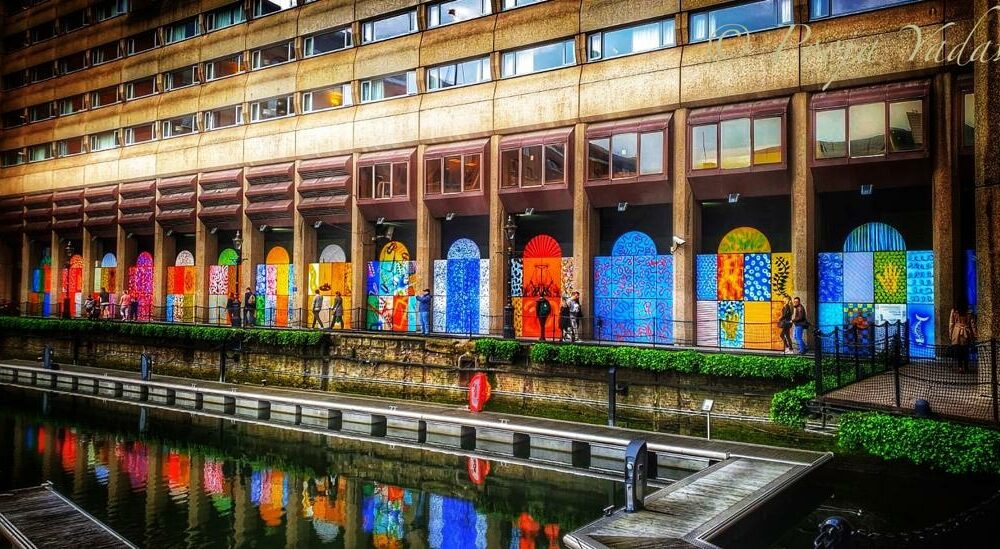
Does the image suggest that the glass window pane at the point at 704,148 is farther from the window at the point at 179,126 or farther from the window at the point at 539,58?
the window at the point at 179,126

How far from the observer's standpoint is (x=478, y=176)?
30.8 m

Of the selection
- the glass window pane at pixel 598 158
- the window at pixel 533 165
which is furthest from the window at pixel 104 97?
the glass window pane at pixel 598 158

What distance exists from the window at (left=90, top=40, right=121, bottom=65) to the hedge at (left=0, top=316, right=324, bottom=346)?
17.1 metres

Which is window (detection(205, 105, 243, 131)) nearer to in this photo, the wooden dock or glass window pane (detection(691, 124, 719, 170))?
glass window pane (detection(691, 124, 719, 170))

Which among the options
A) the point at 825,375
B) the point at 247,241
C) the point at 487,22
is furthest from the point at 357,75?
the point at 825,375

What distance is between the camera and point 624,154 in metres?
27.7

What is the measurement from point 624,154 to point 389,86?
12162 mm

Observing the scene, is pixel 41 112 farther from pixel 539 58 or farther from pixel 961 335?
pixel 961 335

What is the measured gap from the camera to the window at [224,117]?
131ft

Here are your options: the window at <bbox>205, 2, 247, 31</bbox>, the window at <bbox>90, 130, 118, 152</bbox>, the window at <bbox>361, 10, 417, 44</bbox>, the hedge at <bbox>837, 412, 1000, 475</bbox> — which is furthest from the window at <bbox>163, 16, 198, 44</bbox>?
the hedge at <bbox>837, 412, 1000, 475</bbox>

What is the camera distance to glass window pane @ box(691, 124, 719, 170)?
2592 centimetres

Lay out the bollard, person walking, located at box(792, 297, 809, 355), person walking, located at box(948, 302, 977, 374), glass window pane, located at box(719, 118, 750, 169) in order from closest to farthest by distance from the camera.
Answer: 1. the bollard
2. person walking, located at box(948, 302, 977, 374)
3. person walking, located at box(792, 297, 809, 355)
4. glass window pane, located at box(719, 118, 750, 169)

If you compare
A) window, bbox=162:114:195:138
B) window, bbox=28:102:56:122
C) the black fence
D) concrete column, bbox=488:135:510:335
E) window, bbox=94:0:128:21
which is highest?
window, bbox=94:0:128:21

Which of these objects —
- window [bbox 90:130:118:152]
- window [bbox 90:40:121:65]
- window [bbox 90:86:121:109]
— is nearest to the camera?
window [bbox 90:130:118:152]
